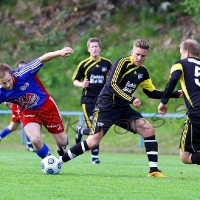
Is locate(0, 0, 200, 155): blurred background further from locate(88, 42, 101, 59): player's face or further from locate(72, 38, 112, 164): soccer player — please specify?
locate(88, 42, 101, 59): player's face

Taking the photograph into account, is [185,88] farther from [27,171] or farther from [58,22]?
[58,22]

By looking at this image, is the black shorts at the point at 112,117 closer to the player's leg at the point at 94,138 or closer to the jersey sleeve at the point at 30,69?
the player's leg at the point at 94,138

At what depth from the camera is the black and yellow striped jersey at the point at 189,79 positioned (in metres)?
7.97

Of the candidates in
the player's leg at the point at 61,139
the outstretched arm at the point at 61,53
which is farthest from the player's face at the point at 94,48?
the outstretched arm at the point at 61,53

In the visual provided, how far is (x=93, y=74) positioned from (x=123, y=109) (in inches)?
135

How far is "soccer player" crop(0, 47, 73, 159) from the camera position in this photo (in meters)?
8.83

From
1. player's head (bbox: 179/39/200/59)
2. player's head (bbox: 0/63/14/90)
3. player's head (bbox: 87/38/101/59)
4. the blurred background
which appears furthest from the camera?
the blurred background

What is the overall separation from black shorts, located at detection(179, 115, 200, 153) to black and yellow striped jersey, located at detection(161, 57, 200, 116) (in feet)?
0.55

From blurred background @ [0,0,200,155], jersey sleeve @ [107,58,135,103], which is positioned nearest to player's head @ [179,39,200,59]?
jersey sleeve @ [107,58,135,103]

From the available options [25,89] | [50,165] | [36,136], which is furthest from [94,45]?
[50,165]

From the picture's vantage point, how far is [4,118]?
66.6 feet

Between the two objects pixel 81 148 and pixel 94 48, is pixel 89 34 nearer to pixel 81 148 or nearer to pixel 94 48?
pixel 94 48

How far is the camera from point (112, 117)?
8961 mm

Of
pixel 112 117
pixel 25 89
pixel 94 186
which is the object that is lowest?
pixel 94 186
